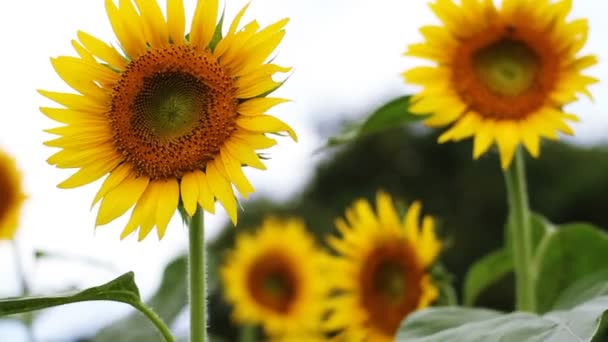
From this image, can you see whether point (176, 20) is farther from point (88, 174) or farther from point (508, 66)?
point (508, 66)

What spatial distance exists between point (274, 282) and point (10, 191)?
960 millimetres

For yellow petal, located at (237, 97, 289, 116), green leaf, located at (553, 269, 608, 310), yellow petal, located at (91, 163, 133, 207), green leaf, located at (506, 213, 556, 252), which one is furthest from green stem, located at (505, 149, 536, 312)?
yellow petal, located at (91, 163, 133, 207)

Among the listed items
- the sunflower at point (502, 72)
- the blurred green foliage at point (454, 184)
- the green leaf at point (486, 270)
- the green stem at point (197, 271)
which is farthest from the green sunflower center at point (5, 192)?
the blurred green foliage at point (454, 184)

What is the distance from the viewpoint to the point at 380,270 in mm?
2371

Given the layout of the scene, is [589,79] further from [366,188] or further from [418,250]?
[366,188]

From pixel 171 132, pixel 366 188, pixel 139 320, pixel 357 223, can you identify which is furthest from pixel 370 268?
pixel 366 188

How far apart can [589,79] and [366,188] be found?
11.1m

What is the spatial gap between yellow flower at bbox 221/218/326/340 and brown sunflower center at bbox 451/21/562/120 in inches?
57.2

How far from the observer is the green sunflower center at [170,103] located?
1.36 meters

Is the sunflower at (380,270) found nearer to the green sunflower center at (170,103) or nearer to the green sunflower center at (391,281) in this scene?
the green sunflower center at (391,281)

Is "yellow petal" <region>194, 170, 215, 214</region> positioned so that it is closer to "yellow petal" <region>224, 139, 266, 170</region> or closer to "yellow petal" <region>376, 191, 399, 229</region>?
"yellow petal" <region>224, 139, 266, 170</region>

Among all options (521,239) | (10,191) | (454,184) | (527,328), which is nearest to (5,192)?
(10,191)

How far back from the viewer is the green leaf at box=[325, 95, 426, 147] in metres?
1.65

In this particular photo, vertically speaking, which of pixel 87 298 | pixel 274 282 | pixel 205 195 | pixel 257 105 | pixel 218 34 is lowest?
pixel 274 282
